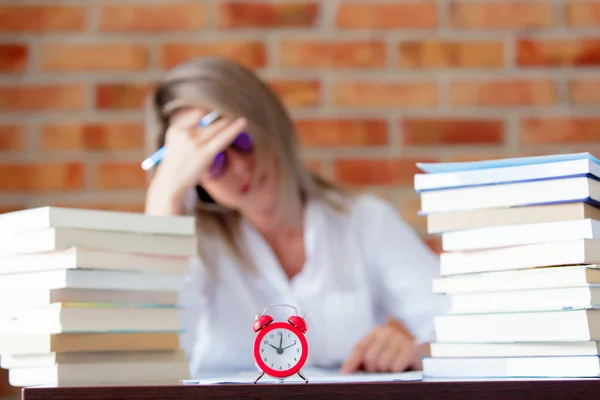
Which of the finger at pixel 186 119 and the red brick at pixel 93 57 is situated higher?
the red brick at pixel 93 57

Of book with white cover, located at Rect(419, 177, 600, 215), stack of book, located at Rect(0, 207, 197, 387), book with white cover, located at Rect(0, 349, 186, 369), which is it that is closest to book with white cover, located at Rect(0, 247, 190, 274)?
stack of book, located at Rect(0, 207, 197, 387)

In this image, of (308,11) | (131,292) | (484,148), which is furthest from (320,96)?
(131,292)

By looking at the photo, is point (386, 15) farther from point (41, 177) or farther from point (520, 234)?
point (520, 234)

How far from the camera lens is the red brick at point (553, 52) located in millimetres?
2324

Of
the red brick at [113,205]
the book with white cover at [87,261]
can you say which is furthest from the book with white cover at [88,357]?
the red brick at [113,205]

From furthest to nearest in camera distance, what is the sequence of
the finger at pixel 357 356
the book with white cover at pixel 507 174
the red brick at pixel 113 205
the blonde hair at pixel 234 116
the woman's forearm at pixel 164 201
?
the red brick at pixel 113 205, the blonde hair at pixel 234 116, the woman's forearm at pixel 164 201, the finger at pixel 357 356, the book with white cover at pixel 507 174

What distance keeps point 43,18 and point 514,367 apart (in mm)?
1714

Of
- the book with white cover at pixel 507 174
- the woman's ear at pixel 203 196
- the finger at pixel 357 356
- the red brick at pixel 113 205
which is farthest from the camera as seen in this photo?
the red brick at pixel 113 205

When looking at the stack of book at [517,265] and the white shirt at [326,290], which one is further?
the white shirt at [326,290]

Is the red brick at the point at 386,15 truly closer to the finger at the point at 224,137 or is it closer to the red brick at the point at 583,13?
the red brick at the point at 583,13

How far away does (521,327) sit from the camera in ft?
3.39

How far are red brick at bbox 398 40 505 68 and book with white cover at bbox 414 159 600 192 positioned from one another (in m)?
1.26

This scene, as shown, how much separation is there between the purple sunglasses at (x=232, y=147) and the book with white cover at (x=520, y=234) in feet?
2.47

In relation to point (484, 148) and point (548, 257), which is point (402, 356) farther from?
point (484, 148)
